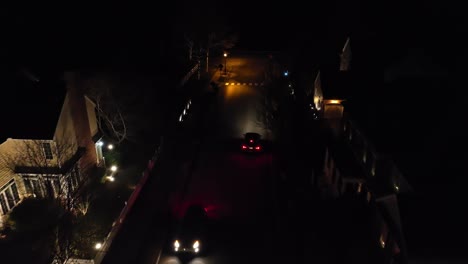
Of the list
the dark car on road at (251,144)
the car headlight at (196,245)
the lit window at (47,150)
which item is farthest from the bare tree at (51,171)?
the dark car on road at (251,144)

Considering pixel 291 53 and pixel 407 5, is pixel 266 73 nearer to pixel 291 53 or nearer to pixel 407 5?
pixel 291 53

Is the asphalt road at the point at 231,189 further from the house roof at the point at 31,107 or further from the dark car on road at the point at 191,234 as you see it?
the house roof at the point at 31,107

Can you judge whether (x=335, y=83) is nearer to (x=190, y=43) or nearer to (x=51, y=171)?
(x=190, y=43)

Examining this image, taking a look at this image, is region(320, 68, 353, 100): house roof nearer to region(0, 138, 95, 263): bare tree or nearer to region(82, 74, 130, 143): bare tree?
region(82, 74, 130, 143): bare tree

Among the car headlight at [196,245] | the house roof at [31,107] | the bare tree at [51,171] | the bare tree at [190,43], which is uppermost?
the bare tree at [190,43]

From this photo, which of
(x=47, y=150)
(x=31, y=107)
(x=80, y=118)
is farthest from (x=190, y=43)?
(x=47, y=150)

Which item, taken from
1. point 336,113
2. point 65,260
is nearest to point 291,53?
point 336,113
